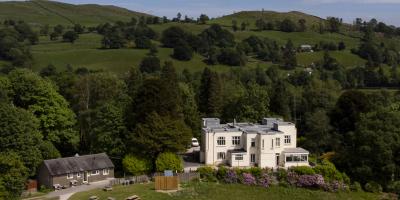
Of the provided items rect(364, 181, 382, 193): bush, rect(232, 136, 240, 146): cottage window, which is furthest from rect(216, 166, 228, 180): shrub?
rect(364, 181, 382, 193): bush

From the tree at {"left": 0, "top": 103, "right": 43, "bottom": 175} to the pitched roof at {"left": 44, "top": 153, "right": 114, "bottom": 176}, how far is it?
1.48 metres

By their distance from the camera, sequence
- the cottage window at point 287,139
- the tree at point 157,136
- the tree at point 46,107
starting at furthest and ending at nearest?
1. the cottage window at point 287,139
2. the tree at point 46,107
3. the tree at point 157,136

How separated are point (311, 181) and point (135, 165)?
55.0 ft

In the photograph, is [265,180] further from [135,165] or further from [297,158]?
[135,165]

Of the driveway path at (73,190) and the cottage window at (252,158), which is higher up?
the cottage window at (252,158)

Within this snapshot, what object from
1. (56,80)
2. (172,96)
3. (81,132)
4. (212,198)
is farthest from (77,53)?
(212,198)

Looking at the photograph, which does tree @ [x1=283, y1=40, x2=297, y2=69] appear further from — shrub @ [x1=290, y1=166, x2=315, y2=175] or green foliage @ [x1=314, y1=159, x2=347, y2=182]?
shrub @ [x1=290, y1=166, x2=315, y2=175]

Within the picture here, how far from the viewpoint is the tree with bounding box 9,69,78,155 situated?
5872 centimetres

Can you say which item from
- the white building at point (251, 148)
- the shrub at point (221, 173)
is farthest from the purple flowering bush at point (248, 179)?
the white building at point (251, 148)

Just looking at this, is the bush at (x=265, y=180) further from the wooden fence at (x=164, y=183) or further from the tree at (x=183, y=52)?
the tree at (x=183, y=52)

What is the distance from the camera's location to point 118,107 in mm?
58656

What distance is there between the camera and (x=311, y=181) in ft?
171

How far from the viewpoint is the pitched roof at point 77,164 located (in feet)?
170

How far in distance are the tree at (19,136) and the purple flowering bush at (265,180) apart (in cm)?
2084
